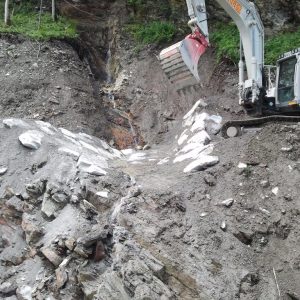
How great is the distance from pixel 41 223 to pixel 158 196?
170 centimetres

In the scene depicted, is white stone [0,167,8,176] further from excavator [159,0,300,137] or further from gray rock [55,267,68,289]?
excavator [159,0,300,137]

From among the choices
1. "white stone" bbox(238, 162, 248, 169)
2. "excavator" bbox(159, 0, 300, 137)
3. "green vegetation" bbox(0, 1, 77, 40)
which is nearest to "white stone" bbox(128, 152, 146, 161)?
"excavator" bbox(159, 0, 300, 137)

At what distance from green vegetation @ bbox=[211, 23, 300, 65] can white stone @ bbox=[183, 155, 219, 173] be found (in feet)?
16.7

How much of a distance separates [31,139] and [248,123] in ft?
12.5

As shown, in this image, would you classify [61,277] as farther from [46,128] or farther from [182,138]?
[182,138]

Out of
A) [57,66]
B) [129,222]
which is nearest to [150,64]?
[57,66]

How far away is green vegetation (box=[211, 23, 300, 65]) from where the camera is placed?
480 inches

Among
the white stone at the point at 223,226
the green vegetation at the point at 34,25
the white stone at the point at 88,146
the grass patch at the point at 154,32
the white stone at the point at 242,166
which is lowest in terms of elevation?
the white stone at the point at 223,226

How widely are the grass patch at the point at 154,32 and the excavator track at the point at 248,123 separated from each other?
5.25 meters

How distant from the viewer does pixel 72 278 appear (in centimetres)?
591

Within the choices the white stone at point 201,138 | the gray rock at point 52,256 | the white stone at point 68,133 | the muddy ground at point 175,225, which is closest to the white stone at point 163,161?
the muddy ground at point 175,225

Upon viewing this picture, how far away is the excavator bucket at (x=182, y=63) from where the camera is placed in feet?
24.8

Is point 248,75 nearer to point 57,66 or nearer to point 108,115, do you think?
point 108,115

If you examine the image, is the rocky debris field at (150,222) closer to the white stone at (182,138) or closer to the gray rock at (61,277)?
the gray rock at (61,277)
